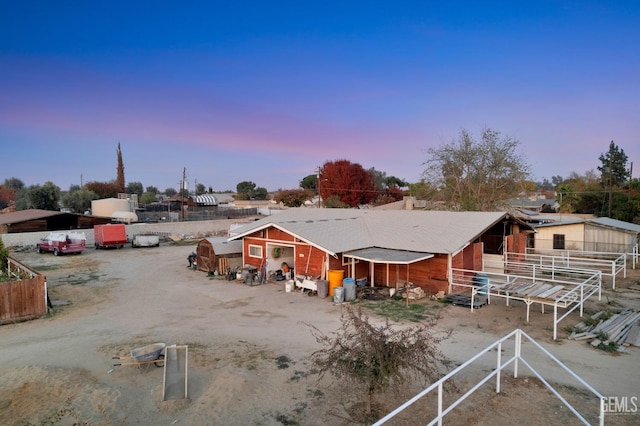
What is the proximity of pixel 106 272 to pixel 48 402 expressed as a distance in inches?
681

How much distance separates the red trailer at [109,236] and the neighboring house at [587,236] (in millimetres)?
33436

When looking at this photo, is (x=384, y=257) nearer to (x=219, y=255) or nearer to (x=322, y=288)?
(x=322, y=288)

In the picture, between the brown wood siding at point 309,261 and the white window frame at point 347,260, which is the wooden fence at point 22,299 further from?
the white window frame at point 347,260

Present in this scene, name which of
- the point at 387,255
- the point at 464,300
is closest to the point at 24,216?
the point at 387,255

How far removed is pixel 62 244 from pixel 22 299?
18.0 m

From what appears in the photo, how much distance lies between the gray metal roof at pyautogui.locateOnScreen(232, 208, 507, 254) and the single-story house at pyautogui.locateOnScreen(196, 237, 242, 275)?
116 centimetres

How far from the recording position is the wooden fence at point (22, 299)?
46.2 ft

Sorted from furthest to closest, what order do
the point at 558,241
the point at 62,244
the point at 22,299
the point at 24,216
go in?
1. the point at 24,216
2. the point at 62,244
3. the point at 558,241
4. the point at 22,299

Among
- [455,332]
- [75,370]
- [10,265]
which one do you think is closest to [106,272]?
[10,265]

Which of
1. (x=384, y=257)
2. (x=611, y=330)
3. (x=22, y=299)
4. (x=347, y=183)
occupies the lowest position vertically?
(x=611, y=330)

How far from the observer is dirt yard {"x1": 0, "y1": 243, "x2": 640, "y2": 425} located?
744cm

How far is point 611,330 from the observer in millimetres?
11289

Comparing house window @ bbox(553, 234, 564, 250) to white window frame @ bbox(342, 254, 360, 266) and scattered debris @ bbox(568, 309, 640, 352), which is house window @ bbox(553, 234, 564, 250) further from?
white window frame @ bbox(342, 254, 360, 266)

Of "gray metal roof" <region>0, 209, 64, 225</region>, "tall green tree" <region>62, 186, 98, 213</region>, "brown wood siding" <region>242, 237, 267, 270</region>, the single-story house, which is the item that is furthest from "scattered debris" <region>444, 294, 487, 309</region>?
"tall green tree" <region>62, 186, 98, 213</region>
